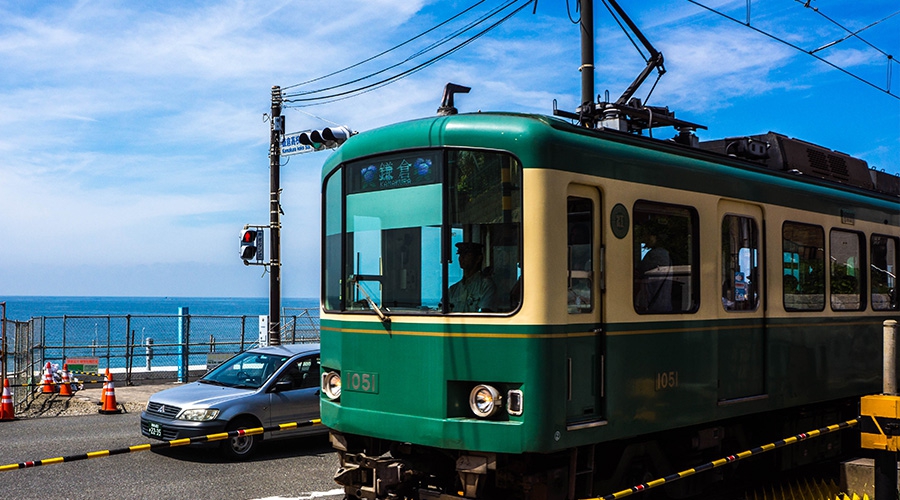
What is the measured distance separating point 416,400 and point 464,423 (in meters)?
0.43

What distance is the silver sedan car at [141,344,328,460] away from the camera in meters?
11.2

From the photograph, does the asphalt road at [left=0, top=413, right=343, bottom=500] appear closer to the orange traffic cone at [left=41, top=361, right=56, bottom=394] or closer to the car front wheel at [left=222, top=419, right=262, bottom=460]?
the car front wheel at [left=222, top=419, right=262, bottom=460]

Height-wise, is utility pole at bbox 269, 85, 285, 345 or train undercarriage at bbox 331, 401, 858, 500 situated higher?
utility pole at bbox 269, 85, 285, 345

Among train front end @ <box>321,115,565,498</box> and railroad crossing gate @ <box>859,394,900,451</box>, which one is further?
railroad crossing gate @ <box>859,394,900,451</box>

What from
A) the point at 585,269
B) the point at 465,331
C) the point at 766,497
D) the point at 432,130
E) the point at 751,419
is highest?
the point at 432,130

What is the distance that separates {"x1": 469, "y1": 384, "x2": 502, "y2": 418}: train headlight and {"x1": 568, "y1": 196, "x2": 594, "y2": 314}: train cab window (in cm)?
82

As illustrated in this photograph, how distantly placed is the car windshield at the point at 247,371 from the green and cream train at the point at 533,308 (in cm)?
524

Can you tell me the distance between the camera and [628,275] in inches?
264

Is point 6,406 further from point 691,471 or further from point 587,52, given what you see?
→ point 691,471

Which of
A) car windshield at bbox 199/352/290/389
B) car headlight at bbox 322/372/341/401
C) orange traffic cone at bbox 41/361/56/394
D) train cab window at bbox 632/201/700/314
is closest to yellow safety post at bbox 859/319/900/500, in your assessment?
train cab window at bbox 632/201/700/314

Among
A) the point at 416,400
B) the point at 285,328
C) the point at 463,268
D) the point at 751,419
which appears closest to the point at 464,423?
the point at 416,400

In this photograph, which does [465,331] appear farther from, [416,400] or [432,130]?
[432,130]

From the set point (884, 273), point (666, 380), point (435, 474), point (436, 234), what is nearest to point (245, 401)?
point (435, 474)

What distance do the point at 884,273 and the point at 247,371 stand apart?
8.28 metres
